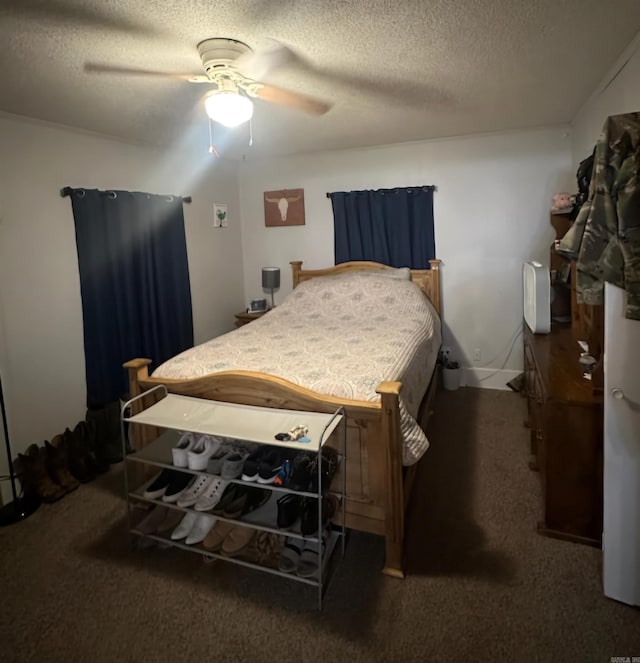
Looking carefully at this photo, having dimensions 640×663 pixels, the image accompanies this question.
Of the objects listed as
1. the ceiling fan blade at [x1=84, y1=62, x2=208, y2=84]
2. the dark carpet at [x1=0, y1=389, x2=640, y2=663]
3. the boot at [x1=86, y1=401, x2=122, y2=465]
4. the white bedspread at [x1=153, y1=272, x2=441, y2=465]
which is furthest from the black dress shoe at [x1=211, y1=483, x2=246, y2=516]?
the ceiling fan blade at [x1=84, y1=62, x2=208, y2=84]

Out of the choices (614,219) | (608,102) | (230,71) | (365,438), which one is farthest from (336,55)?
(365,438)

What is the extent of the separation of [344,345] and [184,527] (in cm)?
127

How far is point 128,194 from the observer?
3141mm

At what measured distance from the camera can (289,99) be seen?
239 cm

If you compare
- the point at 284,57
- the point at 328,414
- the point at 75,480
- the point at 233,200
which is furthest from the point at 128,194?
the point at 328,414

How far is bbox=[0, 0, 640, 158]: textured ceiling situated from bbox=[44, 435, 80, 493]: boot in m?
1.94

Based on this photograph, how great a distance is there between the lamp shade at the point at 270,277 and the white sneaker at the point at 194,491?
2.49 metres

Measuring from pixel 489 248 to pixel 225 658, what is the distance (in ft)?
11.2

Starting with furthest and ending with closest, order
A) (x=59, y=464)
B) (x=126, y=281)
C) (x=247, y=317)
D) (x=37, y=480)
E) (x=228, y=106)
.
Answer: (x=247, y=317) → (x=126, y=281) → (x=59, y=464) → (x=37, y=480) → (x=228, y=106)

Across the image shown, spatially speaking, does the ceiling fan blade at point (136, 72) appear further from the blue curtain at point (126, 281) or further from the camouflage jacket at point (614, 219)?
the camouflage jacket at point (614, 219)

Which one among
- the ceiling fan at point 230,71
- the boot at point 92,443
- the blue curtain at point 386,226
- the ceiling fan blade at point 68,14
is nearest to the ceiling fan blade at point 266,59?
the ceiling fan at point 230,71

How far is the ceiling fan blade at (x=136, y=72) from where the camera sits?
1931 millimetres

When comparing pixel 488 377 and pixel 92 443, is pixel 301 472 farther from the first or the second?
pixel 488 377

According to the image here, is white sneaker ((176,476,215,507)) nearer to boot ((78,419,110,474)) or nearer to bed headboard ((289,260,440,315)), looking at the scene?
boot ((78,419,110,474))
